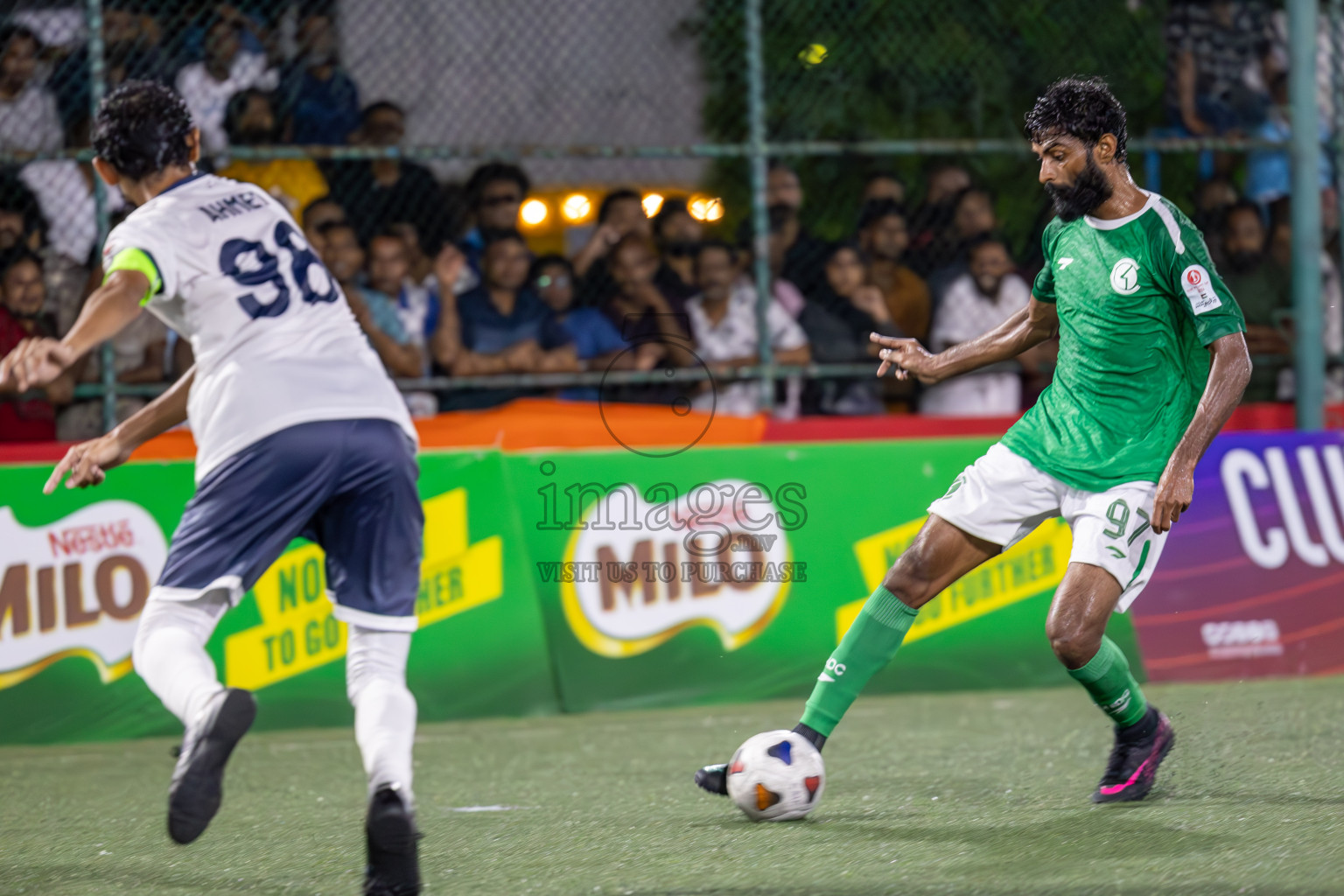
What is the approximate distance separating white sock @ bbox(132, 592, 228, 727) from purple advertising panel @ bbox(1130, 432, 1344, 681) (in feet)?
16.6

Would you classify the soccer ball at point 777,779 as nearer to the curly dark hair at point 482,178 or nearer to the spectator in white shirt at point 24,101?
the curly dark hair at point 482,178

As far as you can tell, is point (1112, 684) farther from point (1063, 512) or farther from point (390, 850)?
point (390, 850)

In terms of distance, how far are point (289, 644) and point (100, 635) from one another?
0.79 meters

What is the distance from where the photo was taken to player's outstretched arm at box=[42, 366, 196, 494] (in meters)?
4.06

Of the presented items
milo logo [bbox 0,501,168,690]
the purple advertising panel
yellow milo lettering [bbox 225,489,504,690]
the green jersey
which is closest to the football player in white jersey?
the green jersey

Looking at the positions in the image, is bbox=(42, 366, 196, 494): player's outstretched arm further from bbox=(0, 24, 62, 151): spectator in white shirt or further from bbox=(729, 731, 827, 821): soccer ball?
bbox=(0, 24, 62, 151): spectator in white shirt

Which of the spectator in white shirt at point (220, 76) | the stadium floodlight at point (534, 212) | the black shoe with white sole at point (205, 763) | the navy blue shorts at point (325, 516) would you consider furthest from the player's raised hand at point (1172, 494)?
the spectator in white shirt at point (220, 76)

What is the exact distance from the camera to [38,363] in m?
3.49

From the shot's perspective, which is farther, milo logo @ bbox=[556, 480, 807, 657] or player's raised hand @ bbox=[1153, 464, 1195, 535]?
milo logo @ bbox=[556, 480, 807, 657]

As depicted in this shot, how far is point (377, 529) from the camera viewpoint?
3863 millimetres

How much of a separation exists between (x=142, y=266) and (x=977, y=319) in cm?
599

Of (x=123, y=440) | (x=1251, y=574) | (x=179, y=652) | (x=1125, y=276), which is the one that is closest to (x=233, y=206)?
(x=123, y=440)

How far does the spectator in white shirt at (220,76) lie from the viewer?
8297 millimetres

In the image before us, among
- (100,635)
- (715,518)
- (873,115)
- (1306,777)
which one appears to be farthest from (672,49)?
(1306,777)
